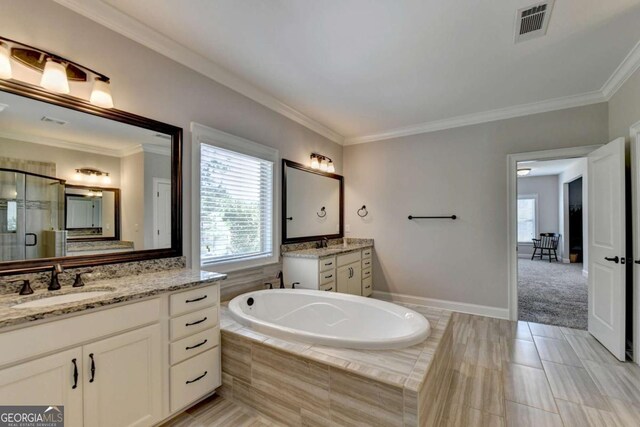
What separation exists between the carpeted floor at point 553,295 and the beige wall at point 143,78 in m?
4.09

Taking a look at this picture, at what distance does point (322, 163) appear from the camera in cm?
407

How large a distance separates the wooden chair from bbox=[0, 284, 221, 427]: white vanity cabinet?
30.7ft

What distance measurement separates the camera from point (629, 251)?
8.52 feet

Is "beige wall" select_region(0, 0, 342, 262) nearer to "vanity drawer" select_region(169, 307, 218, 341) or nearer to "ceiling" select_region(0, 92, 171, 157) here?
"ceiling" select_region(0, 92, 171, 157)

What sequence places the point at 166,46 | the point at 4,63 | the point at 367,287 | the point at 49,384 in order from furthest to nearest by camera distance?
1. the point at 367,287
2. the point at 166,46
3. the point at 4,63
4. the point at 49,384

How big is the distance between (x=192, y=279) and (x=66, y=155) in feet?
3.66

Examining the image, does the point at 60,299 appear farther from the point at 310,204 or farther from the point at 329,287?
the point at 310,204

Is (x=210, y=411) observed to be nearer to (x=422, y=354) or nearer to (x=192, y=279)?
(x=192, y=279)

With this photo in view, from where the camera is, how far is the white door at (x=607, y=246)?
2508mm

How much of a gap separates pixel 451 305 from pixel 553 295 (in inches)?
83.9

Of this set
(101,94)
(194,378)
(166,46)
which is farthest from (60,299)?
(166,46)

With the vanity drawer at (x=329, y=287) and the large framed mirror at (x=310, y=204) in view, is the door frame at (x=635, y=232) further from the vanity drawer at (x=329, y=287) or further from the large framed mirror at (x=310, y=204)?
the large framed mirror at (x=310, y=204)

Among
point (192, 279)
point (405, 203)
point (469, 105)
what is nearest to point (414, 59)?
point (469, 105)

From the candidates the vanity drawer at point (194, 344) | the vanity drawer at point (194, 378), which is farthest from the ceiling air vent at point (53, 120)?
the vanity drawer at point (194, 378)
